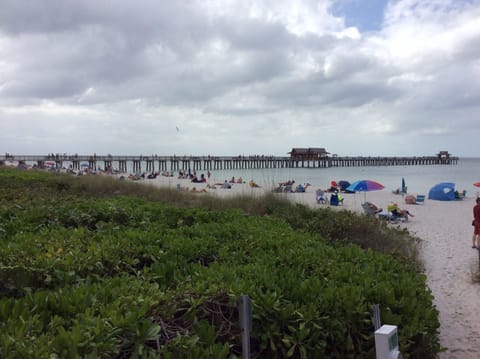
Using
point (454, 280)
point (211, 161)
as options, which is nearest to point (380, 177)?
point (211, 161)

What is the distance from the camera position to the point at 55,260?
2963mm

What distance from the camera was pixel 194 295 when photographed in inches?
95.6

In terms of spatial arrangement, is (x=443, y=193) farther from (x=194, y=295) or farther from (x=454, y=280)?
(x=194, y=295)

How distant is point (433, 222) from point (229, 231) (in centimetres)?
1136

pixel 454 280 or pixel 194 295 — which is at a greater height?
pixel 194 295

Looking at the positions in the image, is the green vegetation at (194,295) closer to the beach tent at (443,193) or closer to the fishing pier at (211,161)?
the beach tent at (443,193)

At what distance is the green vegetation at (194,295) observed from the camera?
1870 mm

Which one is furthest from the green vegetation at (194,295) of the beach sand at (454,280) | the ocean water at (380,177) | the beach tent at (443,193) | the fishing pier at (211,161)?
the fishing pier at (211,161)

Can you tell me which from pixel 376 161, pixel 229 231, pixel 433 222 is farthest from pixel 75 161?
pixel 376 161

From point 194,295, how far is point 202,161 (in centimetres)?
7612

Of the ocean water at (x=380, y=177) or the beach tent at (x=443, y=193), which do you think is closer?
the beach tent at (x=443, y=193)

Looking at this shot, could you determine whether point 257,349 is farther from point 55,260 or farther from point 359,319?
point 55,260

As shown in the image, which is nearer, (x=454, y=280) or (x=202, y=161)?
(x=454, y=280)

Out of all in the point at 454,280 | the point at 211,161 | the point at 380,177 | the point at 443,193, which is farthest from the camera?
the point at 211,161
